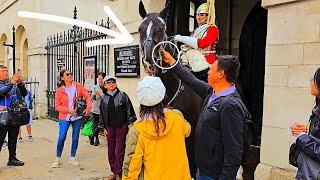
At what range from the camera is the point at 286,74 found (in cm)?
462

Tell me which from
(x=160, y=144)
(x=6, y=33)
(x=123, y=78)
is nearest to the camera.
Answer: (x=160, y=144)

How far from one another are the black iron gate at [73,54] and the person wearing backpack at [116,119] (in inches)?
149

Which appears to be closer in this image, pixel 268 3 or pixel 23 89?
pixel 268 3

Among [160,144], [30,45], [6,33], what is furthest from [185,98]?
[6,33]

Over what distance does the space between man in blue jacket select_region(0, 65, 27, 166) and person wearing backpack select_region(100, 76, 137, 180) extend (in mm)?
1737

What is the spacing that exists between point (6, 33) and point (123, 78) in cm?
1514

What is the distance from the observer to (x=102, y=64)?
1005 cm

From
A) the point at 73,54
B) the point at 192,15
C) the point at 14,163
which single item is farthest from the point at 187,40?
the point at 73,54

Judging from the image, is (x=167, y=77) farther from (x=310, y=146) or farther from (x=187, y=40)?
(x=310, y=146)

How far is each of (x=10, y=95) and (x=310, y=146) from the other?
5437 mm

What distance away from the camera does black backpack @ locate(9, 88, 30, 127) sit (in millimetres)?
6277

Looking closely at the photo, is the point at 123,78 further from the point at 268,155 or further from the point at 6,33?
the point at 6,33

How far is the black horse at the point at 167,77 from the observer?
408 centimetres

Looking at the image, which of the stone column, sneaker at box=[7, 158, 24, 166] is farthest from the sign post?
the stone column
